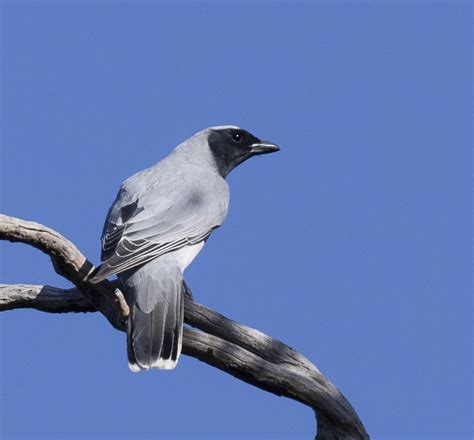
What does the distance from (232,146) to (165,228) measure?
170 cm

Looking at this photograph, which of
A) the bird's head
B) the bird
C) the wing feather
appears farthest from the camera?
the bird's head

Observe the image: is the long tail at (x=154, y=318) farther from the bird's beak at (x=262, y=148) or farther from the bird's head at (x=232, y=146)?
the bird's beak at (x=262, y=148)

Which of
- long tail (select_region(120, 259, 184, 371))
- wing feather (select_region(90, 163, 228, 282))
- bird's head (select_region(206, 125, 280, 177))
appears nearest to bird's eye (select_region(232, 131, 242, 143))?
bird's head (select_region(206, 125, 280, 177))

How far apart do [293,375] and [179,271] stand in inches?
Result: 37.2

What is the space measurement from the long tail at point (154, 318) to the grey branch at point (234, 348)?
0.08 metres

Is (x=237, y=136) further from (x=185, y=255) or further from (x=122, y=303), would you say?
(x=122, y=303)

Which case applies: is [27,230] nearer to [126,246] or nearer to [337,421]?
[126,246]

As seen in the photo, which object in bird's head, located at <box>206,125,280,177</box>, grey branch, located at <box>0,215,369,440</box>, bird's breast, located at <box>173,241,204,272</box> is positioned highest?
bird's head, located at <box>206,125,280,177</box>

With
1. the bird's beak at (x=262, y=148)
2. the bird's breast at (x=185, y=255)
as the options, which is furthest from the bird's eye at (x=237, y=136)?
the bird's breast at (x=185, y=255)

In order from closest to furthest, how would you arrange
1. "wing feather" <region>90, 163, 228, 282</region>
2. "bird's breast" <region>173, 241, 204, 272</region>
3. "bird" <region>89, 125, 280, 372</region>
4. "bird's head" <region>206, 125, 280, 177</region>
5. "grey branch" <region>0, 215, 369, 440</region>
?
1. "grey branch" <region>0, 215, 369, 440</region>
2. "bird" <region>89, 125, 280, 372</region>
3. "wing feather" <region>90, 163, 228, 282</region>
4. "bird's breast" <region>173, 241, 204, 272</region>
5. "bird's head" <region>206, 125, 280, 177</region>

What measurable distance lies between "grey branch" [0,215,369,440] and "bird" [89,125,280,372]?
0.13m

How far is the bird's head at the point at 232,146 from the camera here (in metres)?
6.91

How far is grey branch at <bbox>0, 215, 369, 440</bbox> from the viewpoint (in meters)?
4.66

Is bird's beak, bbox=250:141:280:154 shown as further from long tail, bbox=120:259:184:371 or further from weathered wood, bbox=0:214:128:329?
weathered wood, bbox=0:214:128:329
